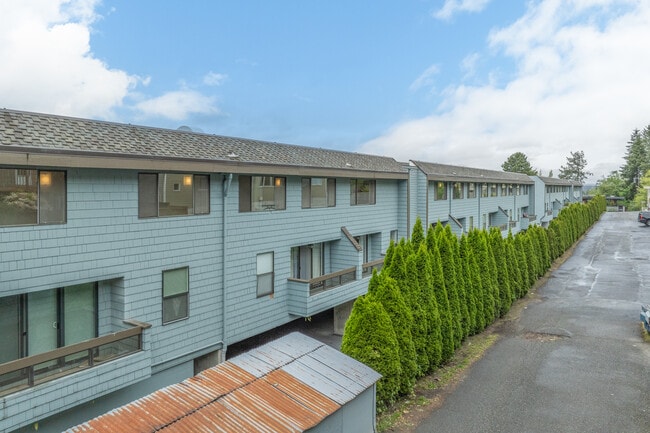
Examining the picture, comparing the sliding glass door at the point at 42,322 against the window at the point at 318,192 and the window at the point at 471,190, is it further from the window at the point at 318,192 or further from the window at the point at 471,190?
the window at the point at 471,190

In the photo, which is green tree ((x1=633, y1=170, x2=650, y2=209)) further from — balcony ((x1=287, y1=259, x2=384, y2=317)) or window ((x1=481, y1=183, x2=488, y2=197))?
balcony ((x1=287, y1=259, x2=384, y2=317))

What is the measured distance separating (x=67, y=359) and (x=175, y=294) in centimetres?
284

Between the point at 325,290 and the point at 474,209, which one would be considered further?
the point at 474,209

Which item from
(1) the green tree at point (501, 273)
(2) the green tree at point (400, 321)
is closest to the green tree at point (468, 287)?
(1) the green tree at point (501, 273)

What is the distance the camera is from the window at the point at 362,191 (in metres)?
18.4

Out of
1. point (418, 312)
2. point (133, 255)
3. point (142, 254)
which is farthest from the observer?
point (418, 312)

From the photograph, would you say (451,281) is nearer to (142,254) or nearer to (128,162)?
(142,254)

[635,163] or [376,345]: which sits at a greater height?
[635,163]

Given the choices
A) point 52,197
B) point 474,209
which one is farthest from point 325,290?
point 474,209

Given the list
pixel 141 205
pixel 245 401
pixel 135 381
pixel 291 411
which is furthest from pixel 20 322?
pixel 291 411

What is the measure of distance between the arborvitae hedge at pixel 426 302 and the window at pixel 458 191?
26.1ft

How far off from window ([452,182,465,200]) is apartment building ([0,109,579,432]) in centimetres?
1330

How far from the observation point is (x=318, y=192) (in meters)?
16.4

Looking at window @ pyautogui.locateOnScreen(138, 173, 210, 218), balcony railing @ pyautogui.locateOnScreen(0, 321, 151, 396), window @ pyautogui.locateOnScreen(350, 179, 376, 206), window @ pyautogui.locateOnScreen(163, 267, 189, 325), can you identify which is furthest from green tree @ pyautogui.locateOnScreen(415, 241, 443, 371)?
balcony railing @ pyautogui.locateOnScreen(0, 321, 151, 396)
